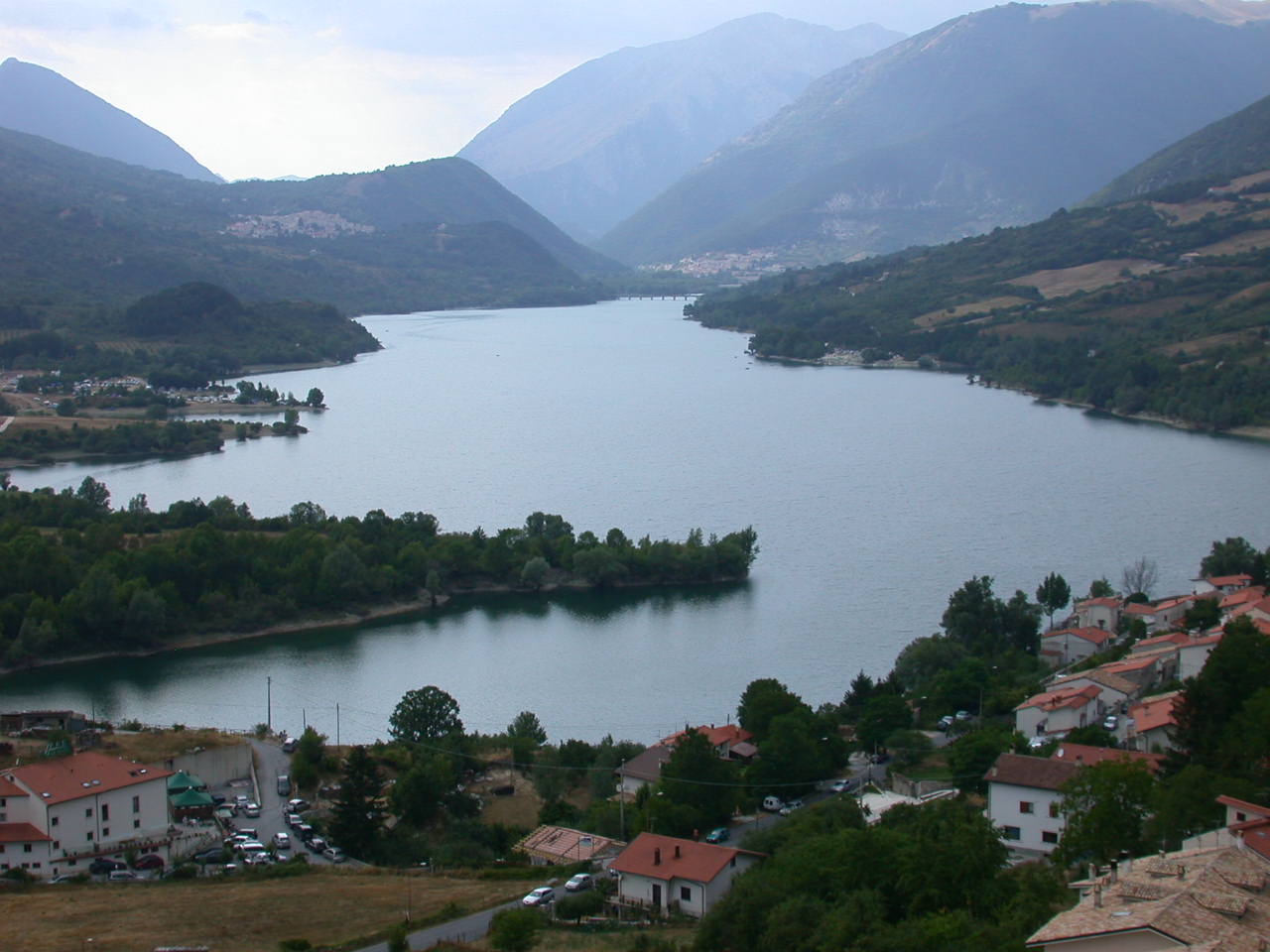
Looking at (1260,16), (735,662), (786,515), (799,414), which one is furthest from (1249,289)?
(1260,16)

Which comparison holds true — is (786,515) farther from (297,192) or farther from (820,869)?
(297,192)

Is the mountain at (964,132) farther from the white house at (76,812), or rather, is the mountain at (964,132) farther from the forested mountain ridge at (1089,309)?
the white house at (76,812)

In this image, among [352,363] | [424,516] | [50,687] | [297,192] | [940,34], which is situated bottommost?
[50,687]

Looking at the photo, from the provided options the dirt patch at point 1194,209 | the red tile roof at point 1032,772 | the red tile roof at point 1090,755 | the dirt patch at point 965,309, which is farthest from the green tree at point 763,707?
the dirt patch at point 1194,209

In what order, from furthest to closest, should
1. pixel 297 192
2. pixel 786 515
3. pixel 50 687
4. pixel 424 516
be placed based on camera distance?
pixel 297 192
pixel 786 515
pixel 424 516
pixel 50 687

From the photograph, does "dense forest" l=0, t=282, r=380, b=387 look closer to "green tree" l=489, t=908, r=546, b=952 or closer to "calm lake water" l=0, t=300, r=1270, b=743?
"calm lake water" l=0, t=300, r=1270, b=743

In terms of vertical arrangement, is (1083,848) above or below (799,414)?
below

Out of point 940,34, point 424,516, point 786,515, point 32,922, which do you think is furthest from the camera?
point 940,34
